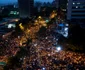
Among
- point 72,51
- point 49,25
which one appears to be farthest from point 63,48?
point 49,25

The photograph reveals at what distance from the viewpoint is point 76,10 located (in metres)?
54.1

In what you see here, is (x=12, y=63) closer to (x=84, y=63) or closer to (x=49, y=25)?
(x=84, y=63)

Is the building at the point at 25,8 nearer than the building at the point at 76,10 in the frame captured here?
No

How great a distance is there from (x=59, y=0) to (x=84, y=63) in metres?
73.3

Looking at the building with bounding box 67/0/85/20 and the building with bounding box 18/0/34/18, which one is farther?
the building with bounding box 18/0/34/18

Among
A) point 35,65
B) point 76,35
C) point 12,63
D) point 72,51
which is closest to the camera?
point 12,63

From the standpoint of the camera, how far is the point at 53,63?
62.0 feet

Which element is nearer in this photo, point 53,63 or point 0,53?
point 53,63

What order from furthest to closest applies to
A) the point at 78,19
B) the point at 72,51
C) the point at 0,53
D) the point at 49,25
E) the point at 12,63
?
the point at 78,19 → the point at 49,25 → the point at 72,51 → the point at 0,53 → the point at 12,63

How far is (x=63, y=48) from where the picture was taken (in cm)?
2433

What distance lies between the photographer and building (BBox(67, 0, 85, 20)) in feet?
176

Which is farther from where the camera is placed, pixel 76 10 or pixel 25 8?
pixel 25 8

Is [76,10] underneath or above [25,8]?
above

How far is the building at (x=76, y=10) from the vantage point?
176ft
